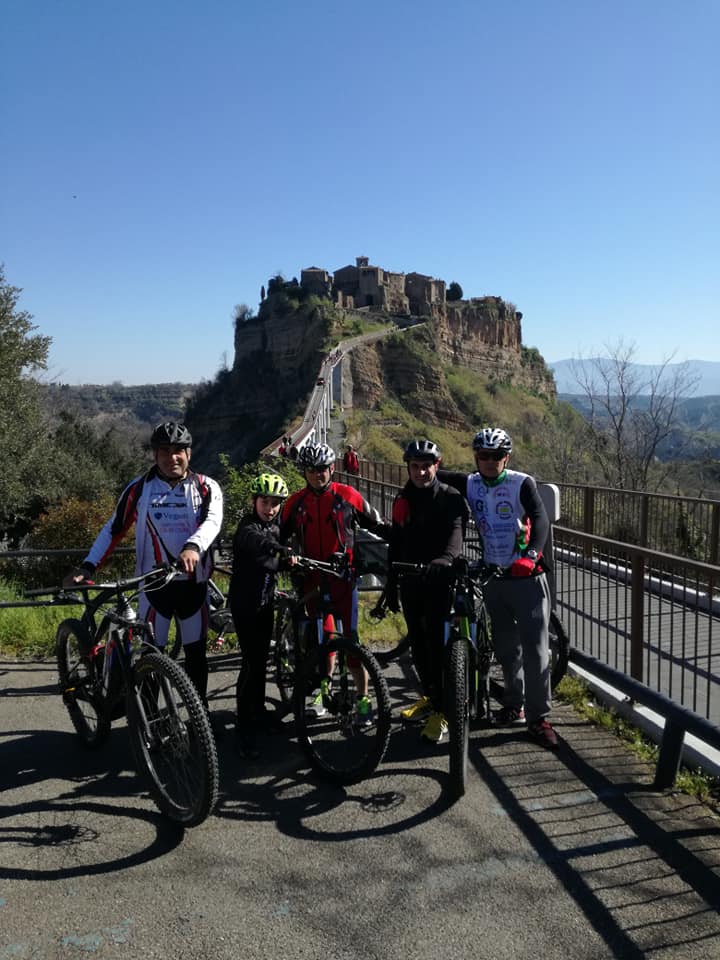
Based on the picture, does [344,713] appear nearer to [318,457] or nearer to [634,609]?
[318,457]

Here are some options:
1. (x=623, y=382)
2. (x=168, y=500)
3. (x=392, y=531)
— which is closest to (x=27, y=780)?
(x=168, y=500)

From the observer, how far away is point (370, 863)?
3.35 metres

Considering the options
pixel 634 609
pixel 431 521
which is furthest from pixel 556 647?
pixel 431 521

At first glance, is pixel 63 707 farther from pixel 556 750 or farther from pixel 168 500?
pixel 556 750

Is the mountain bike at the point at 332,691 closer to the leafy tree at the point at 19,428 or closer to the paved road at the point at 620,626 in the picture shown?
the paved road at the point at 620,626

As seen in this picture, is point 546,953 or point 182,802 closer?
point 546,953

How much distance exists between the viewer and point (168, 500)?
→ 4426 mm

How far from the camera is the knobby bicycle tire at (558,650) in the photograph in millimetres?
5285

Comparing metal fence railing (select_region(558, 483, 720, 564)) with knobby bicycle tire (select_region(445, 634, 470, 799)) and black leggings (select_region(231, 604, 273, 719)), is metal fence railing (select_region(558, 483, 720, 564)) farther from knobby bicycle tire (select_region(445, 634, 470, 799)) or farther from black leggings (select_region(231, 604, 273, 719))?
black leggings (select_region(231, 604, 273, 719))

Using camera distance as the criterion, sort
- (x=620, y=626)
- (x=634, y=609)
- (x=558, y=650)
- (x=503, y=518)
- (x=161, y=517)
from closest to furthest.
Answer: (x=161, y=517) < (x=503, y=518) < (x=634, y=609) < (x=558, y=650) < (x=620, y=626)

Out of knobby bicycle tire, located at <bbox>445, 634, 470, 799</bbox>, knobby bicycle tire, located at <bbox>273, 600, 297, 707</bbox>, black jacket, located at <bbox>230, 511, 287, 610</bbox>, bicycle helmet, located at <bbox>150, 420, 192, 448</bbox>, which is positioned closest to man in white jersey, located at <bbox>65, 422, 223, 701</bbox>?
bicycle helmet, located at <bbox>150, 420, 192, 448</bbox>

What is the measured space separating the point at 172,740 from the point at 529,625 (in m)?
2.32

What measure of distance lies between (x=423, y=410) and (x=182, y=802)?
309 ft

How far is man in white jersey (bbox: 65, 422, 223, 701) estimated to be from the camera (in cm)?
441
